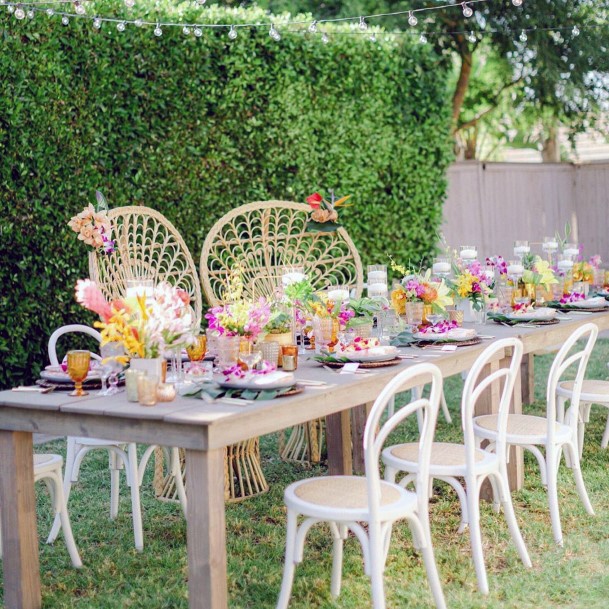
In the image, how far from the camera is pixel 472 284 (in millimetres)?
4336

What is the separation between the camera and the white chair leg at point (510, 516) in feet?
11.0

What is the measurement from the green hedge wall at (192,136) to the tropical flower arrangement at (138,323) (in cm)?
299

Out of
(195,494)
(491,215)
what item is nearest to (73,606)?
(195,494)

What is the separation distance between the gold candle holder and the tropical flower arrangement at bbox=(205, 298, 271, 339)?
0.48 m

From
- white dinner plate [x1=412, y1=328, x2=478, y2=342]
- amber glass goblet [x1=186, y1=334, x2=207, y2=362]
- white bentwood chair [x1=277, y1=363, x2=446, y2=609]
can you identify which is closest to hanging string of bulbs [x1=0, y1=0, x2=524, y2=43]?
white dinner plate [x1=412, y1=328, x2=478, y2=342]

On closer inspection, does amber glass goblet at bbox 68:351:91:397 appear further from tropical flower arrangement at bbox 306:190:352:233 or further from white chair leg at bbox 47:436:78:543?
tropical flower arrangement at bbox 306:190:352:233

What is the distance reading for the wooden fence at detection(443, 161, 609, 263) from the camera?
34.2 feet

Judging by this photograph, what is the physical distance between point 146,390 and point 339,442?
5.65 ft

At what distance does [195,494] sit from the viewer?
2600mm

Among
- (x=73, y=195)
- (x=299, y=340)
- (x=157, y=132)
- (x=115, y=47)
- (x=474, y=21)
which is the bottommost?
(x=299, y=340)

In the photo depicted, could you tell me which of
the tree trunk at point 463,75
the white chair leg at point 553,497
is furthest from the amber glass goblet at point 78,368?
the tree trunk at point 463,75

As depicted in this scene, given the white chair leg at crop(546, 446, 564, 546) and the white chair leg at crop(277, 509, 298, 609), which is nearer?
the white chair leg at crop(277, 509, 298, 609)

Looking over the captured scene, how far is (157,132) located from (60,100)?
2.49 ft

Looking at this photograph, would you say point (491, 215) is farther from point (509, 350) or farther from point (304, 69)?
point (509, 350)
